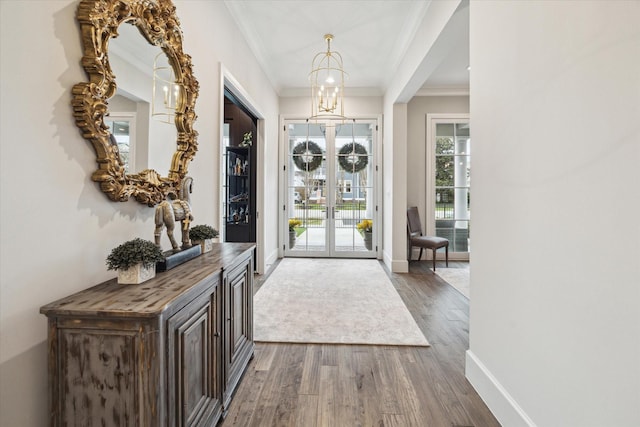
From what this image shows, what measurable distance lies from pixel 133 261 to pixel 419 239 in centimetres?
453

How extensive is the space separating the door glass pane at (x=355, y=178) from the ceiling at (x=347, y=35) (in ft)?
3.01

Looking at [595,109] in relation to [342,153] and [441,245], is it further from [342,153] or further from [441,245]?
[342,153]

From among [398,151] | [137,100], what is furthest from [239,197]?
[137,100]

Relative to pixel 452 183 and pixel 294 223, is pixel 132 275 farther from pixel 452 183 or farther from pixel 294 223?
pixel 452 183

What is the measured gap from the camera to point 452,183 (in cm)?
580

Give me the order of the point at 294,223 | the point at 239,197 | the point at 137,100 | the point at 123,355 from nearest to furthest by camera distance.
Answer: the point at 123,355 < the point at 137,100 < the point at 239,197 < the point at 294,223

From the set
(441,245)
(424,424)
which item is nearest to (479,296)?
(424,424)

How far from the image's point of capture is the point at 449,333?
2.76m

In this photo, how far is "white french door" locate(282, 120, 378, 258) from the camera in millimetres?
5777

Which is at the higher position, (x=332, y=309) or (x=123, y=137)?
(x=123, y=137)

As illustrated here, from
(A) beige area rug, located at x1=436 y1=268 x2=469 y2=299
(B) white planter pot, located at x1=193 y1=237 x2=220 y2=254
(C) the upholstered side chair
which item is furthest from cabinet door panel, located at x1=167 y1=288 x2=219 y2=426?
(C) the upholstered side chair

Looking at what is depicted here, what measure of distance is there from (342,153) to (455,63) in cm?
224

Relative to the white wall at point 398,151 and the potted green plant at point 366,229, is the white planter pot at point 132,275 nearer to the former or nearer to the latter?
the white wall at point 398,151

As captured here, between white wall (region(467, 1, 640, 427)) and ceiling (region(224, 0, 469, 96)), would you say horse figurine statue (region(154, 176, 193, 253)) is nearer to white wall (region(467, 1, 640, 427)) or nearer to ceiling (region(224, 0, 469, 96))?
white wall (region(467, 1, 640, 427))
